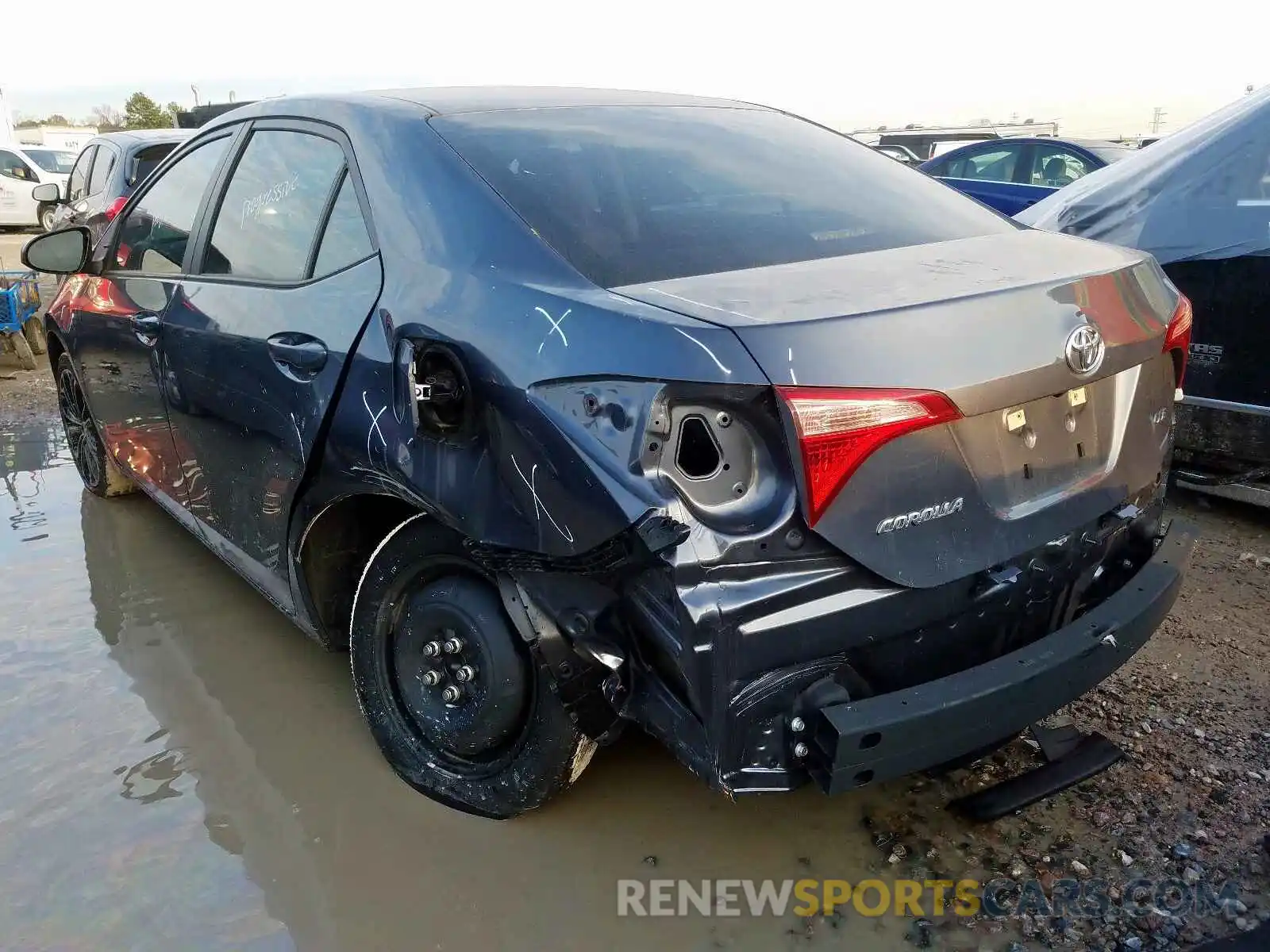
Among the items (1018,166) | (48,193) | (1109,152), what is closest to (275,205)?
(48,193)

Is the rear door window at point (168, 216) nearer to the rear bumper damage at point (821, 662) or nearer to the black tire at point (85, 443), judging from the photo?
the black tire at point (85, 443)

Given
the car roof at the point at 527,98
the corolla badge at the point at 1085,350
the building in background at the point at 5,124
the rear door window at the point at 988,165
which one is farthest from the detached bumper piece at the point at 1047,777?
the building in background at the point at 5,124

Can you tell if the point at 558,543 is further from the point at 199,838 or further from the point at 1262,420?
the point at 1262,420

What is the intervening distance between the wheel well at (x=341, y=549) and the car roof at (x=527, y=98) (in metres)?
1.02

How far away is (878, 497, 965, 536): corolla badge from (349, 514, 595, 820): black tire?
2.72 feet

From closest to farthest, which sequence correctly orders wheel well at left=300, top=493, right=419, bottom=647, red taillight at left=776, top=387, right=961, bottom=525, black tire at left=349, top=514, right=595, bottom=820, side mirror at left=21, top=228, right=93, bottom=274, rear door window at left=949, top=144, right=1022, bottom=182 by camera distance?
red taillight at left=776, top=387, right=961, bottom=525 < black tire at left=349, top=514, right=595, bottom=820 < wheel well at left=300, top=493, right=419, bottom=647 < side mirror at left=21, top=228, right=93, bottom=274 < rear door window at left=949, top=144, right=1022, bottom=182

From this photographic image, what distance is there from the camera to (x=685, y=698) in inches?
70.9

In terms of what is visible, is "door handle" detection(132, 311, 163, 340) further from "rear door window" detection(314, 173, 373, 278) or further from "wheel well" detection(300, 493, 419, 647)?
"wheel well" detection(300, 493, 419, 647)

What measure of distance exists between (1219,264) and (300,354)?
10.9ft

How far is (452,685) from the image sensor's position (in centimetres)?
238

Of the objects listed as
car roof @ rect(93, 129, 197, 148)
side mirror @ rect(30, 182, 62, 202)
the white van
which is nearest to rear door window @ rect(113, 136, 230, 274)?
side mirror @ rect(30, 182, 62, 202)

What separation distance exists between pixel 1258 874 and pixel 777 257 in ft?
5.71

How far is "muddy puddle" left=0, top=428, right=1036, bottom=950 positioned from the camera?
86.0 inches

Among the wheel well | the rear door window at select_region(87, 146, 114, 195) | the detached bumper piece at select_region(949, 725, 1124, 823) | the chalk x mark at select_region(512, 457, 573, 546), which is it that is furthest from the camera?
the rear door window at select_region(87, 146, 114, 195)
